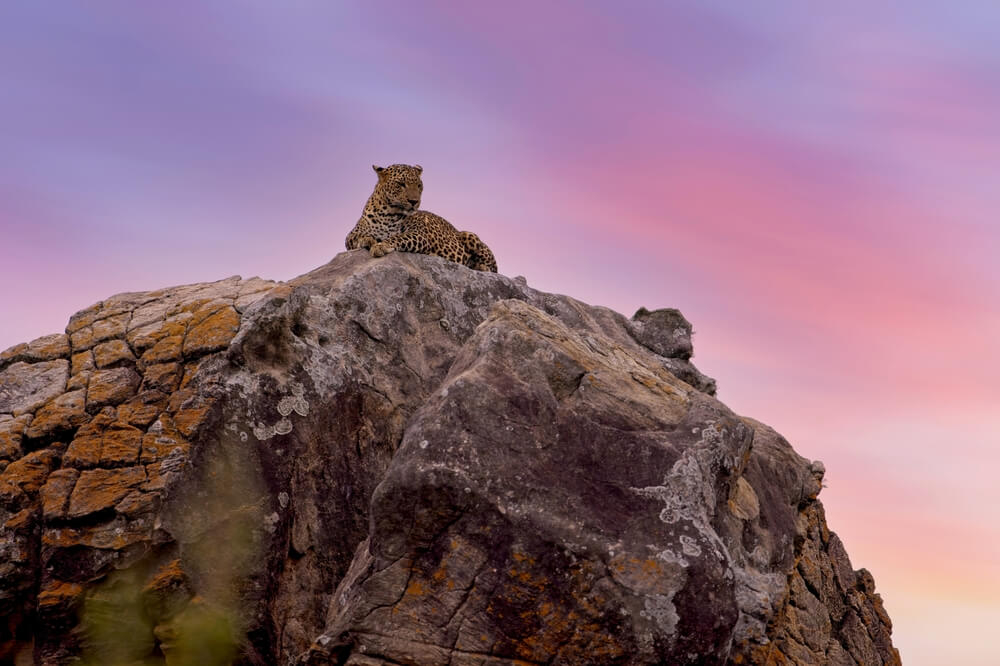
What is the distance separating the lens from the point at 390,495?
883cm

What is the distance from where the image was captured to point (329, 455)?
11266mm

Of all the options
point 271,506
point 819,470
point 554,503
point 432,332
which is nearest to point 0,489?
point 271,506

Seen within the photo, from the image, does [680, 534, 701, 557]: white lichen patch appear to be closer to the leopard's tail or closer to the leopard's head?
the leopard's tail

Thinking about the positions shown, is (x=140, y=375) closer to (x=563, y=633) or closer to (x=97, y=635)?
(x=97, y=635)

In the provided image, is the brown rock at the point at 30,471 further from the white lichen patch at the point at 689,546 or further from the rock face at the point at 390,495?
the white lichen patch at the point at 689,546

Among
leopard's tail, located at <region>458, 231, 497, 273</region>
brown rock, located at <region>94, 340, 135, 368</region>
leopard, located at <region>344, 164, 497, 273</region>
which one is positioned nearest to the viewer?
brown rock, located at <region>94, 340, 135, 368</region>

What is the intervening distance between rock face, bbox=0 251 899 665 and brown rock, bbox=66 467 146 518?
27mm

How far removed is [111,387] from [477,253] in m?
6.68

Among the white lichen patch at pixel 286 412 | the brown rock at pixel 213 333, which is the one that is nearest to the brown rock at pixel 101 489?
the white lichen patch at pixel 286 412

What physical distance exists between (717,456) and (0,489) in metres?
7.62

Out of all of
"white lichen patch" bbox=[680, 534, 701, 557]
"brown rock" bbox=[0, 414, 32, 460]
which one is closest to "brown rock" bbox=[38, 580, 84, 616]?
"brown rock" bbox=[0, 414, 32, 460]

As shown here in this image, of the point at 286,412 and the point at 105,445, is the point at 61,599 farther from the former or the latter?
the point at 286,412

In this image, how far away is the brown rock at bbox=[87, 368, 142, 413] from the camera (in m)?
12.0

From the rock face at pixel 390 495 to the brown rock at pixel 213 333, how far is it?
4 cm
